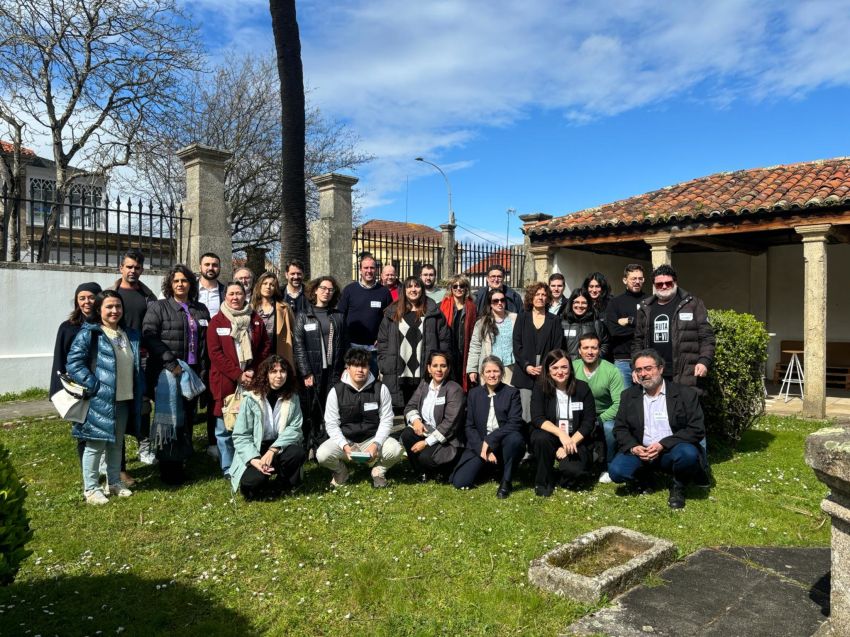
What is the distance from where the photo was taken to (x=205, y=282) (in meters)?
6.04

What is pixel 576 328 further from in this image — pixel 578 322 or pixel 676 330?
pixel 676 330

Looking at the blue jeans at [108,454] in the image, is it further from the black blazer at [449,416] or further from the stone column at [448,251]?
the stone column at [448,251]

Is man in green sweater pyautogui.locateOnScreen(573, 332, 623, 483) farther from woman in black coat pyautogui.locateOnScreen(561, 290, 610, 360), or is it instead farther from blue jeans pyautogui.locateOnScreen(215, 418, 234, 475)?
blue jeans pyautogui.locateOnScreen(215, 418, 234, 475)

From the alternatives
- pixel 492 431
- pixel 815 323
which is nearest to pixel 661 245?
pixel 815 323

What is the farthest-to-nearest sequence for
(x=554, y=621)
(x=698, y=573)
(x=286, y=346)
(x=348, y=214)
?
(x=348, y=214) < (x=286, y=346) < (x=698, y=573) < (x=554, y=621)

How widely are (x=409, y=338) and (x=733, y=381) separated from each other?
3322 mm

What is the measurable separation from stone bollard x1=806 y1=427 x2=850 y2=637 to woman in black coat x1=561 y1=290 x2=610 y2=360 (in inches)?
139

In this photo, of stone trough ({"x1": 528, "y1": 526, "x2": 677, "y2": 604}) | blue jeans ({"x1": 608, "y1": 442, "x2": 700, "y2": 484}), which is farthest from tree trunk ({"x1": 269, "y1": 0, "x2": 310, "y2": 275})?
stone trough ({"x1": 528, "y1": 526, "x2": 677, "y2": 604})

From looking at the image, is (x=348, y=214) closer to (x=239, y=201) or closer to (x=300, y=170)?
(x=300, y=170)

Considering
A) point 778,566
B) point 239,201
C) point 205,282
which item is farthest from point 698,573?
point 239,201

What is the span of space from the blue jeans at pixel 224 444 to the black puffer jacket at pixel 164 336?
64cm

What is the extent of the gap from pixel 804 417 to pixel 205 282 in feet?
27.9

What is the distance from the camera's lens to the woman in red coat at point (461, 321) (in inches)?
257

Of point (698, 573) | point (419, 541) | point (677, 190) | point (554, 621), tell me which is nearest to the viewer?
point (554, 621)
